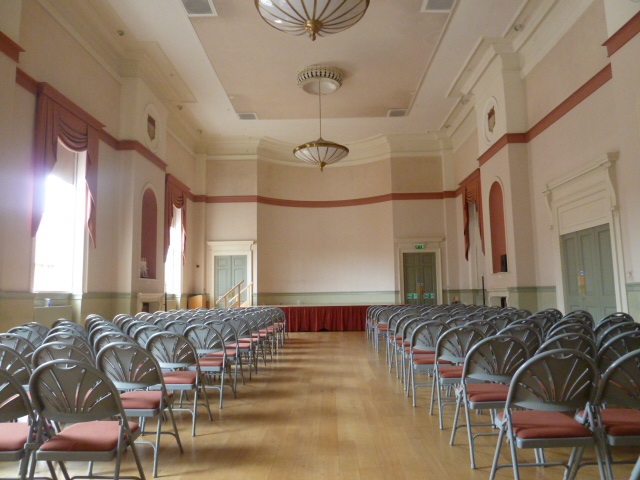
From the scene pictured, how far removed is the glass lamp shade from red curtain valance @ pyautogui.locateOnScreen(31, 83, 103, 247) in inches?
183

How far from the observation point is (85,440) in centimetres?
214

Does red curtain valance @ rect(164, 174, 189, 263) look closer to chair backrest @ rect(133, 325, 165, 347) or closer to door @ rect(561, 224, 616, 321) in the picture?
chair backrest @ rect(133, 325, 165, 347)

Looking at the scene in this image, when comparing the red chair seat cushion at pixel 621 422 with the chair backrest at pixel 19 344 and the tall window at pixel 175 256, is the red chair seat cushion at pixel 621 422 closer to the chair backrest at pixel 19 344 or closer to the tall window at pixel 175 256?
the chair backrest at pixel 19 344

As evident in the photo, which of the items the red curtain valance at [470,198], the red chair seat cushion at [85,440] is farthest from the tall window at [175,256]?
the red chair seat cushion at [85,440]

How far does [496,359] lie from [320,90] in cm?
918

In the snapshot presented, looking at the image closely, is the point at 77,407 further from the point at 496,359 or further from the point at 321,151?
the point at 321,151

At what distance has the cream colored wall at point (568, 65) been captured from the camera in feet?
22.1

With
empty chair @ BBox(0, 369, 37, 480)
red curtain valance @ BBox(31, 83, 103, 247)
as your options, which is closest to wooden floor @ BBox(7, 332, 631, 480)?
empty chair @ BBox(0, 369, 37, 480)

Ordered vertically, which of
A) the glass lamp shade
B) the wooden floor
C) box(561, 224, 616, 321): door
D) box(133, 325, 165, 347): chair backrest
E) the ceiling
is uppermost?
the ceiling

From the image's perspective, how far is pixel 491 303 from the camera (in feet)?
35.0

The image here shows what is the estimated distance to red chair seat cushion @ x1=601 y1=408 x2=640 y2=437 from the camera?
7.06 ft

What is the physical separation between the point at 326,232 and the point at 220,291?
401cm

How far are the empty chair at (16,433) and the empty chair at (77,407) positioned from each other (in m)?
0.05

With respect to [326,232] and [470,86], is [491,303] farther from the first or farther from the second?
[326,232]
